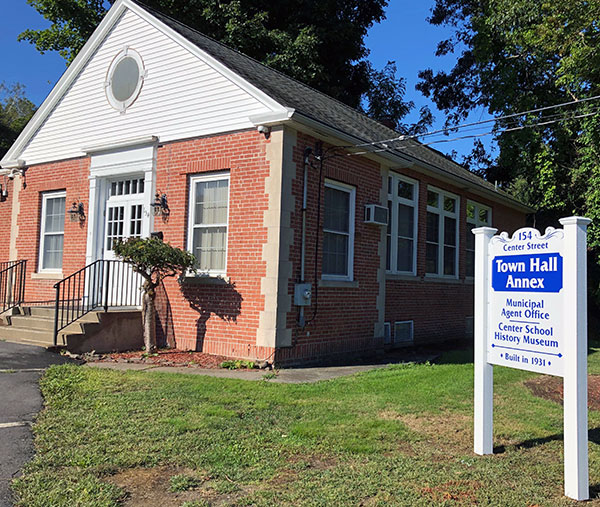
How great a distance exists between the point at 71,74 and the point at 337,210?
6787mm

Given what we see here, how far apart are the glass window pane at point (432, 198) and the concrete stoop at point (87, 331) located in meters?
7.57

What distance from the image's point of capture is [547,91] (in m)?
20.2

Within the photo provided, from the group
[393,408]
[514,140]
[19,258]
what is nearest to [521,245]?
[393,408]

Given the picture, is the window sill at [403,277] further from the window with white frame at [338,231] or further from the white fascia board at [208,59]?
the white fascia board at [208,59]

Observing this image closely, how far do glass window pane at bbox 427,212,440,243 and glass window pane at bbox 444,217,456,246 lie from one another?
45 centimetres

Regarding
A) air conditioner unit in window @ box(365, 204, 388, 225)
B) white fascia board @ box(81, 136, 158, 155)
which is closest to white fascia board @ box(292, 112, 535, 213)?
air conditioner unit in window @ box(365, 204, 388, 225)

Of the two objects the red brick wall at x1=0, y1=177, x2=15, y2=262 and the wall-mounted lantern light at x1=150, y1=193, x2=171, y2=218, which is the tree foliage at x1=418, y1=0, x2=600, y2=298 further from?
the red brick wall at x1=0, y1=177, x2=15, y2=262

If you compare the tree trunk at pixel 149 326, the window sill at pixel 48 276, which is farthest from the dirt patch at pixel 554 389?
the window sill at pixel 48 276

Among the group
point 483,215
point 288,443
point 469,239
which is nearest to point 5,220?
point 288,443

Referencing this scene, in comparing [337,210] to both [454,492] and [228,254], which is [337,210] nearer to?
[228,254]

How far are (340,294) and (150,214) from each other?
386cm

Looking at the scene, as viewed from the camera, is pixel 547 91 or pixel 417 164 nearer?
pixel 417 164

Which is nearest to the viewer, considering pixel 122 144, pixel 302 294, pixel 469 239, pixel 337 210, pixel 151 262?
pixel 151 262

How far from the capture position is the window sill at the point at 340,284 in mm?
10031
